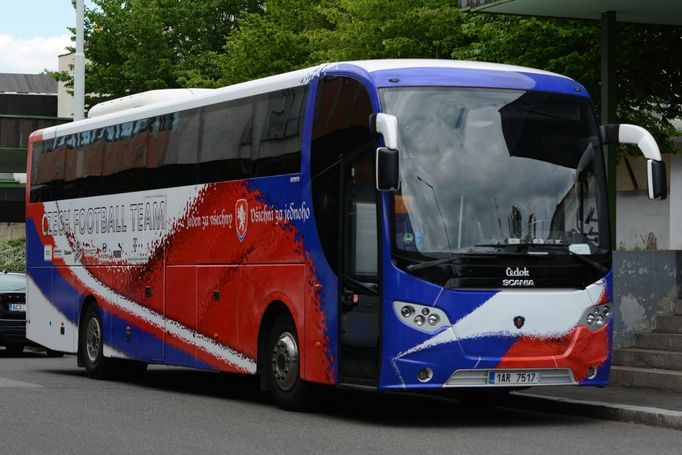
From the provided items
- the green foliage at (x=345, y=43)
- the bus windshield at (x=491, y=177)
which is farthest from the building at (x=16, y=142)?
the bus windshield at (x=491, y=177)

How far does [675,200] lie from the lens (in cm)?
4050

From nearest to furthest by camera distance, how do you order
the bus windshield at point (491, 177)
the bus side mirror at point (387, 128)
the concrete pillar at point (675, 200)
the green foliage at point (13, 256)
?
the bus side mirror at point (387, 128), the bus windshield at point (491, 177), the concrete pillar at point (675, 200), the green foliage at point (13, 256)

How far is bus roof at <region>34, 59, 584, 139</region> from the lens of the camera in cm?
1393

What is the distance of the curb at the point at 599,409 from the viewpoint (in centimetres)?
1346

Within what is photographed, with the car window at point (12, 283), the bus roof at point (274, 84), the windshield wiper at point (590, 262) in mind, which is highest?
the bus roof at point (274, 84)

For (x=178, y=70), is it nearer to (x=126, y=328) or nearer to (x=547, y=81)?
(x=126, y=328)

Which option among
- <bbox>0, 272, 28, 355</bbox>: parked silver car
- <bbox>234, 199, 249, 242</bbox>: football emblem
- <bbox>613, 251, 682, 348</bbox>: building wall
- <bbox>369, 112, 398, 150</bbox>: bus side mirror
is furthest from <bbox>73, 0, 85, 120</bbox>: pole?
<bbox>369, 112, 398, 150</bbox>: bus side mirror

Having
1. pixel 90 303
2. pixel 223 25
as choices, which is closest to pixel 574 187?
pixel 90 303

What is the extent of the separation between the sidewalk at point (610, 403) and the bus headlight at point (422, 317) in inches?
78.1

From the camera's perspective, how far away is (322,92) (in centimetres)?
1462

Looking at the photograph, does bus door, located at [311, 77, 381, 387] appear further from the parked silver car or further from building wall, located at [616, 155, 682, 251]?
building wall, located at [616, 155, 682, 251]

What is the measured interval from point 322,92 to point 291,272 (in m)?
1.78

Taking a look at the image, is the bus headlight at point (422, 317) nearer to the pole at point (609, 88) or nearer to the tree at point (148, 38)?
the pole at point (609, 88)

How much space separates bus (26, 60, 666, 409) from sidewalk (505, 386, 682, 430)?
48 centimetres
